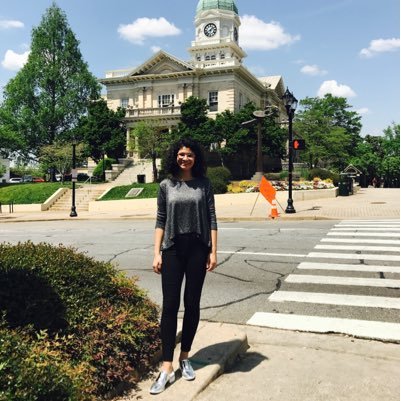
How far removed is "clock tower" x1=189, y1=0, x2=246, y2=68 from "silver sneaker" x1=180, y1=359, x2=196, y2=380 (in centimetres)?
6370

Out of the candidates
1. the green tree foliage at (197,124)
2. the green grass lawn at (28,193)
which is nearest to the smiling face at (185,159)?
the green grass lawn at (28,193)

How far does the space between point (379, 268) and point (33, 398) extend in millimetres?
7018

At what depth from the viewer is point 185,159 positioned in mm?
3836

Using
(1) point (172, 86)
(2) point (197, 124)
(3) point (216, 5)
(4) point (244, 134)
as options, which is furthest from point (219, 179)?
(3) point (216, 5)

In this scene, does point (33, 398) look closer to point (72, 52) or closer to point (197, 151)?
point (197, 151)

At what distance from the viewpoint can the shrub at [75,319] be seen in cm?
306

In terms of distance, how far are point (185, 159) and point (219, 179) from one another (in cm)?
2760

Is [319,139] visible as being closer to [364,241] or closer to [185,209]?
[364,241]

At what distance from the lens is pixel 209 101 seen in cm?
5100

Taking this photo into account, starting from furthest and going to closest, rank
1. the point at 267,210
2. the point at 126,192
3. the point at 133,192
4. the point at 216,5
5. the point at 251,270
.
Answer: the point at 216,5, the point at 126,192, the point at 133,192, the point at 267,210, the point at 251,270

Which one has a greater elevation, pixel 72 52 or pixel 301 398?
pixel 72 52

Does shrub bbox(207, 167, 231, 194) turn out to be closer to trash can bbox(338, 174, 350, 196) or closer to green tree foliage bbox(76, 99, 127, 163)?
trash can bbox(338, 174, 350, 196)

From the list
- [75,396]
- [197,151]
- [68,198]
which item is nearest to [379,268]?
[197,151]

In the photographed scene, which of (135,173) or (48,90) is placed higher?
(48,90)
